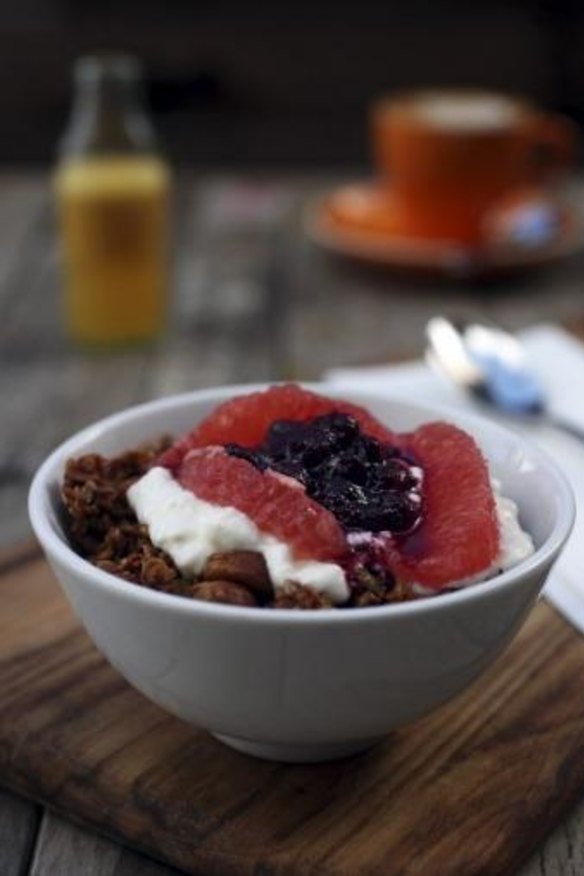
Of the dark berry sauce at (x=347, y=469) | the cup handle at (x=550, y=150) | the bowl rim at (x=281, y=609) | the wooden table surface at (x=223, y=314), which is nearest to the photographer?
the bowl rim at (x=281, y=609)

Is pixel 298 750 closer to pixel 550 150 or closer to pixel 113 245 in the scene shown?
pixel 113 245

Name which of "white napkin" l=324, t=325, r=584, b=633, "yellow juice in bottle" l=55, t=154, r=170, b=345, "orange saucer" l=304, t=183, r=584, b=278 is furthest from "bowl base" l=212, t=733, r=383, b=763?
"orange saucer" l=304, t=183, r=584, b=278

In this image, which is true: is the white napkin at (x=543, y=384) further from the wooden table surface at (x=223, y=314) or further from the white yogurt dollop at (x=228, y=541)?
the white yogurt dollop at (x=228, y=541)

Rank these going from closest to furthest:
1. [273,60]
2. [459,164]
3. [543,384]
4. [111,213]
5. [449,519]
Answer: [449,519] < [543,384] < [111,213] < [459,164] < [273,60]

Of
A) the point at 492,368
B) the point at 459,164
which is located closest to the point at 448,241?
the point at 459,164

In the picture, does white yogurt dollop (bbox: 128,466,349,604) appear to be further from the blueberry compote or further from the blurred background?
the blurred background

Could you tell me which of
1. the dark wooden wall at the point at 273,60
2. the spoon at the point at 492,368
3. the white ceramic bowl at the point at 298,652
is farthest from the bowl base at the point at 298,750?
the dark wooden wall at the point at 273,60
